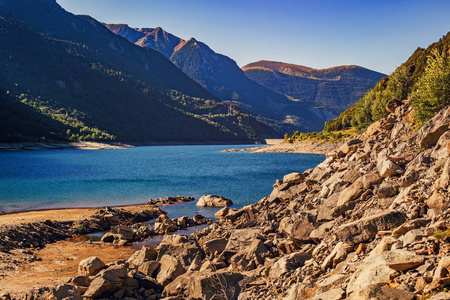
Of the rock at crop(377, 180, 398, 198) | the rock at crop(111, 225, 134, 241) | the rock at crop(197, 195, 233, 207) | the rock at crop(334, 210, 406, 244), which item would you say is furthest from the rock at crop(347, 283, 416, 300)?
the rock at crop(197, 195, 233, 207)

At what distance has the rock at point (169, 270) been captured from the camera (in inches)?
531

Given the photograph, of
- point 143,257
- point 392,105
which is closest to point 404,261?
point 143,257

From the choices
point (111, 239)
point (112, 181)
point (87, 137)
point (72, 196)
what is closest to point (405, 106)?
point (111, 239)

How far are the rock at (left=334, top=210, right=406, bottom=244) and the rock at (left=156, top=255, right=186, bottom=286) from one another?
630 centimetres

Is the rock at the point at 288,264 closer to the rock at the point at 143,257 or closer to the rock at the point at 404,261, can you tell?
the rock at the point at 404,261

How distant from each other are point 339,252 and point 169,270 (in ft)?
21.9

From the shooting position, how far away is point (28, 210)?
110ft

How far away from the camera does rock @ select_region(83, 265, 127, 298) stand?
11.7 m

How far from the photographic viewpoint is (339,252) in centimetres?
1058

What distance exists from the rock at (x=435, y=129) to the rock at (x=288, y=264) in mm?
8171

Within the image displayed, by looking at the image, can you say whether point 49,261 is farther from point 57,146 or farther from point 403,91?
point 57,146

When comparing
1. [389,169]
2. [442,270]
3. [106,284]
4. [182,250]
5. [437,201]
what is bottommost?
[182,250]

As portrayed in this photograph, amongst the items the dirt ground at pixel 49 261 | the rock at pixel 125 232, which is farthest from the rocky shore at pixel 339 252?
the rock at pixel 125 232

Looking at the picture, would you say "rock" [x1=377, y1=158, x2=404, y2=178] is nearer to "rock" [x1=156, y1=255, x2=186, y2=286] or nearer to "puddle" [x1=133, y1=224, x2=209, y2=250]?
"rock" [x1=156, y1=255, x2=186, y2=286]
